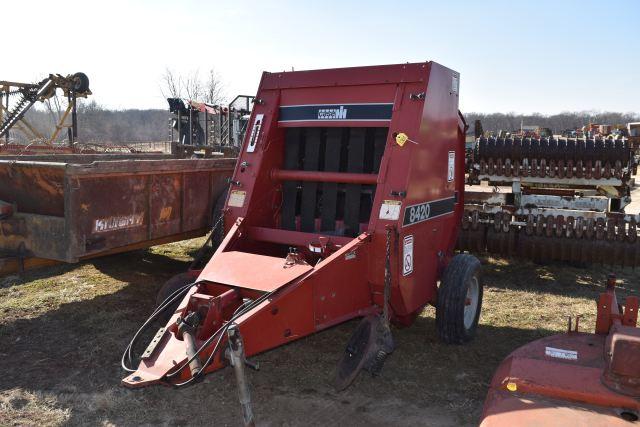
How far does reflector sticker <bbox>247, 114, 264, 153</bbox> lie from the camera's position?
15.5ft

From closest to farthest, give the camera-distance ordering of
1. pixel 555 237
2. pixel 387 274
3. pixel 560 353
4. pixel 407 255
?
pixel 560 353 → pixel 387 274 → pixel 407 255 → pixel 555 237

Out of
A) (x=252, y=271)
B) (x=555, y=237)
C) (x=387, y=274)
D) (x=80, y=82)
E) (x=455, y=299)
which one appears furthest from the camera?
(x=80, y=82)

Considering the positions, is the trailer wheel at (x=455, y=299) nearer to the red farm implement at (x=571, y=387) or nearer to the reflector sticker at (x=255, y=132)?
the red farm implement at (x=571, y=387)

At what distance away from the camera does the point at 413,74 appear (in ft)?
14.0

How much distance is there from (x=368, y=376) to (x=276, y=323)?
3.83 feet

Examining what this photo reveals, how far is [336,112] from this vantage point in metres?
4.57

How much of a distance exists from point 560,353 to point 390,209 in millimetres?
1428

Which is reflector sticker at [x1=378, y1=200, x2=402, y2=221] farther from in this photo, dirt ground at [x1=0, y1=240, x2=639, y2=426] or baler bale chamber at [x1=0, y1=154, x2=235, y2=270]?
baler bale chamber at [x1=0, y1=154, x2=235, y2=270]

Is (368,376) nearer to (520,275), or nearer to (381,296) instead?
(381,296)

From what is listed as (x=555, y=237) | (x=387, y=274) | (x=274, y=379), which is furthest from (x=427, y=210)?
(x=555, y=237)

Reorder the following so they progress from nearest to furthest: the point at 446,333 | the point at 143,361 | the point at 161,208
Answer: the point at 143,361 < the point at 446,333 < the point at 161,208

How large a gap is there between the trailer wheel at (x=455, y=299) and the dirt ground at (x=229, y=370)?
0.53 feet

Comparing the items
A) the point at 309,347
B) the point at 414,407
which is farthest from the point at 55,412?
the point at 414,407

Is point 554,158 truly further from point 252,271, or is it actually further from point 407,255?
point 252,271
